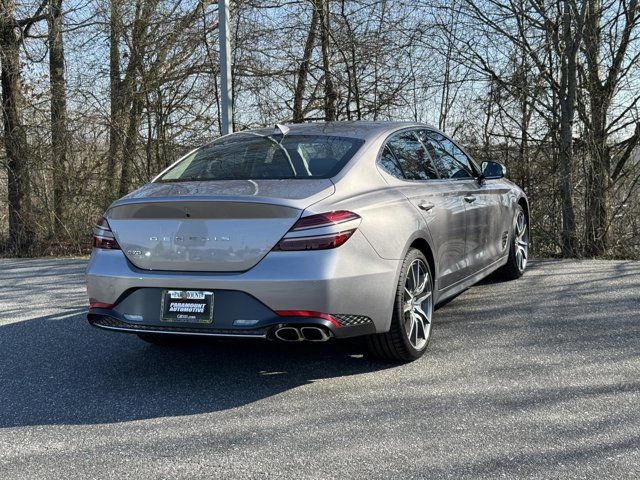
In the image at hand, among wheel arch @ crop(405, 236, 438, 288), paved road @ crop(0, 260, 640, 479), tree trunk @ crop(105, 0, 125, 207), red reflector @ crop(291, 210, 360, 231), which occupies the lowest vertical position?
paved road @ crop(0, 260, 640, 479)

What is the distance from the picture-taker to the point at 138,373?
441 centimetres

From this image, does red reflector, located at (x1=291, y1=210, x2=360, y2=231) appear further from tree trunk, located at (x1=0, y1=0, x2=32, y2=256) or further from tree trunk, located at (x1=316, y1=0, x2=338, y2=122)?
tree trunk, located at (x1=0, y1=0, x2=32, y2=256)

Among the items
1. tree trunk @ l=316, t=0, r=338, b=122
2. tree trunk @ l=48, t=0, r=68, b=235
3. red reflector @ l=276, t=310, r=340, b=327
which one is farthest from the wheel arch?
tree trunk @ l=48, t=0, r=68, b=235

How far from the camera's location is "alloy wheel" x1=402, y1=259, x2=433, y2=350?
14.1 ft

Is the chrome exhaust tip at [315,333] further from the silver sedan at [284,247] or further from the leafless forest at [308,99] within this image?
the leafless forest at [308,99]

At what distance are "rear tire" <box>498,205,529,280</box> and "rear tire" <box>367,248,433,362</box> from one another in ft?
8.22

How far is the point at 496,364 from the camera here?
4.33 m

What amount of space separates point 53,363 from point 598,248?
7.45m

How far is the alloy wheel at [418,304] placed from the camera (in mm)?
4301

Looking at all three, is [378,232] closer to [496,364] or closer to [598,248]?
[496,364]

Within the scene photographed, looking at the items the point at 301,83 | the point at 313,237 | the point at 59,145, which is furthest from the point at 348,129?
the point at 59,145

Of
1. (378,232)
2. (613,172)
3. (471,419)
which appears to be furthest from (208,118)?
(471,419)

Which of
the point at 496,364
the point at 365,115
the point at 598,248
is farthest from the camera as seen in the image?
the point at 365,115

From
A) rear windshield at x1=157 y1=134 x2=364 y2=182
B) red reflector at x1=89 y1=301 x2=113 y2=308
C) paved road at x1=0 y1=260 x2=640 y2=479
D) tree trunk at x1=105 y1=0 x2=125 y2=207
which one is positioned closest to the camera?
paved road at x1=0 y1=260 x2=640 y2=479
